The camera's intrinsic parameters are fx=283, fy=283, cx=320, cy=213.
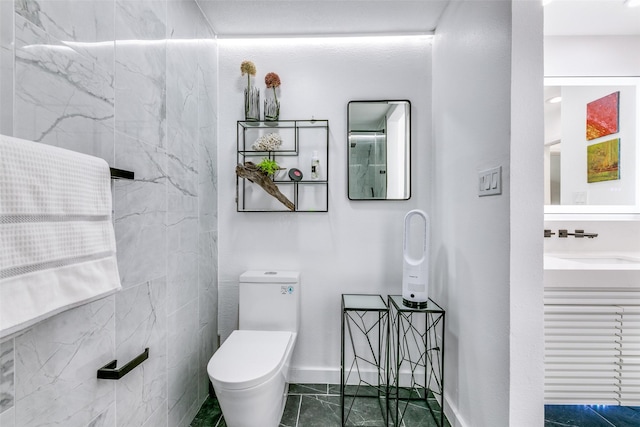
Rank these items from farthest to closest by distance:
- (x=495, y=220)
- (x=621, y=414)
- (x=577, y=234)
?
(x=577, y=234) < (x=621, y=414) < (x=495, y=220)

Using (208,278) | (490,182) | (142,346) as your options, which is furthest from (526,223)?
(208,278)

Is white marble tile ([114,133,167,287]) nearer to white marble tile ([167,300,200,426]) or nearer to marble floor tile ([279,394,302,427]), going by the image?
→ white marble tile ([167,300,200,426])

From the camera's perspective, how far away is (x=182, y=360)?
1498 millimetres

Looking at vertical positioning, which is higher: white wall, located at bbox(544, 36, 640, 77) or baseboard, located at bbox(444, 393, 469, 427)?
white wall, located at bbox(544, 36, 640, 77)

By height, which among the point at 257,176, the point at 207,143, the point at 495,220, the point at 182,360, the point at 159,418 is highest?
the point at 207,143

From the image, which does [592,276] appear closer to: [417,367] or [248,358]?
[417,367]

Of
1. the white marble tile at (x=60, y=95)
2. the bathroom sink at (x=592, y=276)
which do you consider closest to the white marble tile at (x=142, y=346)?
the white marble tile at (x=60, y=95)

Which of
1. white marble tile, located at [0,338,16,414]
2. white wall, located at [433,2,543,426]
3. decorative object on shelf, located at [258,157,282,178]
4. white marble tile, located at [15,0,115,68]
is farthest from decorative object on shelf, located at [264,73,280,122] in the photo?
white marble tile, located at [0,338,16,414]

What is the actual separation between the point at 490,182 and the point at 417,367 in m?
1.39

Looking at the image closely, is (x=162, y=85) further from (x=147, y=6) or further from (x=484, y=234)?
(x=484, y=234)

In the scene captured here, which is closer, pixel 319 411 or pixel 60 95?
pixel 60 95

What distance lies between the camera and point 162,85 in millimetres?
1323

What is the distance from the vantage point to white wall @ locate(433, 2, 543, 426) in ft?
3.58

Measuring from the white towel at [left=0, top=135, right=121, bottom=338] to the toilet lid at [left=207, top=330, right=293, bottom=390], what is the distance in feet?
2.20
